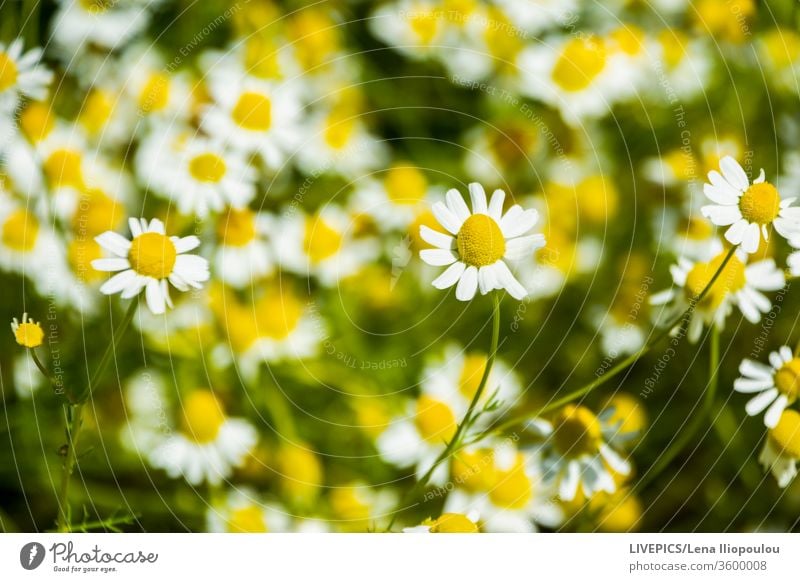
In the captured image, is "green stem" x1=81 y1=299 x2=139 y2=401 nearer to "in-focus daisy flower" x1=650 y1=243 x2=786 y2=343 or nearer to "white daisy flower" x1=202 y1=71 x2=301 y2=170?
"white daisy flower" x1=202 y1=71 x2=301 y2=170

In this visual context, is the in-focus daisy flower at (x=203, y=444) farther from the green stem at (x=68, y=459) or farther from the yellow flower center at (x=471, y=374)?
the yellow flower center at (x=471, y=374)

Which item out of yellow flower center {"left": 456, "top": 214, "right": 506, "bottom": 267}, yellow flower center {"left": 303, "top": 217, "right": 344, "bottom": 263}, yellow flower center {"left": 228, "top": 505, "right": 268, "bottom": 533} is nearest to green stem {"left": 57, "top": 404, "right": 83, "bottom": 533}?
yellow flower center {"left": 228, "top": 505, "right": 268, "bottom": 533}

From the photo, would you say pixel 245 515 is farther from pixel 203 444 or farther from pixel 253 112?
pixel 253 112

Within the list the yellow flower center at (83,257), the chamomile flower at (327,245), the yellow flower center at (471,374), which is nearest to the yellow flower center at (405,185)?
the chamomile flower at (327,245)

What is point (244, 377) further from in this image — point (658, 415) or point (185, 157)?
point (658, 415)
